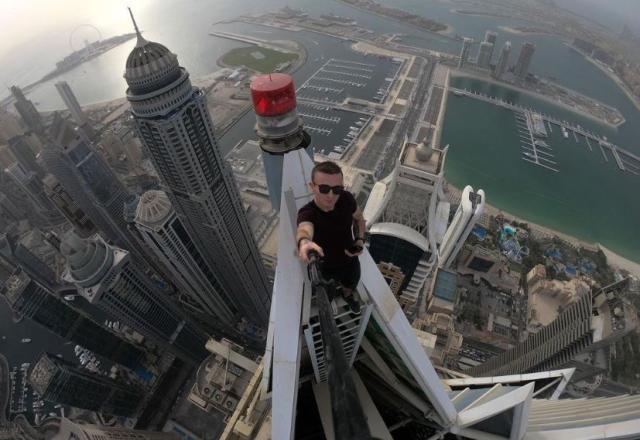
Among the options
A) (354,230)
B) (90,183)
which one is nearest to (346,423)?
(354,230)

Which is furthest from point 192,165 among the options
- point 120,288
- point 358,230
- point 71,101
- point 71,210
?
point 71,101

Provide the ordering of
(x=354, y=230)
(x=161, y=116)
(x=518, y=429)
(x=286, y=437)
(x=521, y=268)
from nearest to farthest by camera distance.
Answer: (x=354, y=230), (x=286, y=437), (x=518, y=429), (x=161, y=116), (x=521, y=268)

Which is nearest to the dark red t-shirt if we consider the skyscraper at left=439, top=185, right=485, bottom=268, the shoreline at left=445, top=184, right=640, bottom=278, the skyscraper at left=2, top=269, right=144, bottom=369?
the skyscraper at left=439, top=185, right=485, bottom=268

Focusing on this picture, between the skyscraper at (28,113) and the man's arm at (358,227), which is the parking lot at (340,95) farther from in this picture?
the man's arm at (358,227)

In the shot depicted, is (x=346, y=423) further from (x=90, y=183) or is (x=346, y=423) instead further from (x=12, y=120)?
(x=12, y=120)

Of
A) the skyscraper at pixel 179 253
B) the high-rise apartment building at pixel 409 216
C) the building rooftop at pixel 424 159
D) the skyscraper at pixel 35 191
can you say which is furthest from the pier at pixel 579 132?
the skyscraper at pixel 35 191

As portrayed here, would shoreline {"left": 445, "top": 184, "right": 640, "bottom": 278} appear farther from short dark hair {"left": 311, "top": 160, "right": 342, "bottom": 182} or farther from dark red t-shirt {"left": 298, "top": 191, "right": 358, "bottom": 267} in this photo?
short dark hair {"left": 311, "top": 160, "right": 342, "bottom": 182}

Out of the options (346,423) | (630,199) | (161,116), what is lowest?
(630,199)

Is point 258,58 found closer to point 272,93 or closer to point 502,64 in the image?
point 502,64
